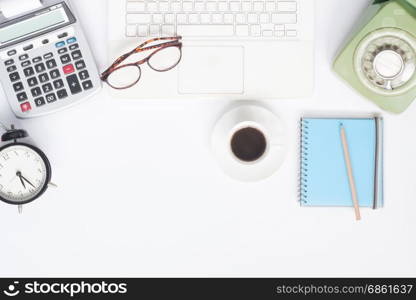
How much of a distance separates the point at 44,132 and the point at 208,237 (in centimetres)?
36

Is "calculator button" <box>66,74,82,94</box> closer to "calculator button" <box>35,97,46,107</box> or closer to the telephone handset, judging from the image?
"calculator button" <box>35,97,46,107</box>

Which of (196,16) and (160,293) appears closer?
(196,16)

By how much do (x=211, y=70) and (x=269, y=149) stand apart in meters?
0.17

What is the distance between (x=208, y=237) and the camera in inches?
33.0

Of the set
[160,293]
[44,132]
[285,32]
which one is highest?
[285,32]

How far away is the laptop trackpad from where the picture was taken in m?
0.79

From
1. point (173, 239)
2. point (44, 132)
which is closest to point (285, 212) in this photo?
point (173, 239)

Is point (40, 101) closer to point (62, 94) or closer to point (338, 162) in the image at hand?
point (62, 94)

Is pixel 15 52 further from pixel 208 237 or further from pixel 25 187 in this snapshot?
pixel 208 237

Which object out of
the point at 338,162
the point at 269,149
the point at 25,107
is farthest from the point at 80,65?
the point at 338,162

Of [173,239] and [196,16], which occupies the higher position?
[196,16]

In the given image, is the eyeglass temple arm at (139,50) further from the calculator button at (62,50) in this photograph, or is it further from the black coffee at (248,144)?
the black coffee at (248,144)

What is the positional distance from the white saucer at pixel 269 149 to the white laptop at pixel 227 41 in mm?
42

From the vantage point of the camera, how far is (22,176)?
0.78m
